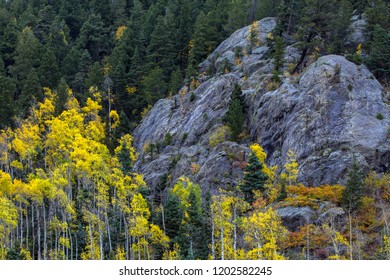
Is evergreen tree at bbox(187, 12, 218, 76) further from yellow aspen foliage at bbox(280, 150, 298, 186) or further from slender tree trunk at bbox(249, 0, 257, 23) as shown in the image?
yellow aspen foliage at bbox(280, 150, 298, 186)

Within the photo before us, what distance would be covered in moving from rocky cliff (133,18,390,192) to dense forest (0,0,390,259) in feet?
5.83

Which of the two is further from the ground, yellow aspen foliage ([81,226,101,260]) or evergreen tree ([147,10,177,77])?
evergreen tree ([147,10,177,77])

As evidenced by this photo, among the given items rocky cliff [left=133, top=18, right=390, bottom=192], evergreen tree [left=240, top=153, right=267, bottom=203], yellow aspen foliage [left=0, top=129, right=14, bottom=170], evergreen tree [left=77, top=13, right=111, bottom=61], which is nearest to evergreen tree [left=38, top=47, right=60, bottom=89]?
yellow aspen foliage [left=0, top=129, right=14, bottom=170]

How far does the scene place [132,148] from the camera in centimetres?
7175

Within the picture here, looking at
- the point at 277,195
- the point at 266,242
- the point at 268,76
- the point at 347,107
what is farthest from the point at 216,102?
the point at 266,242

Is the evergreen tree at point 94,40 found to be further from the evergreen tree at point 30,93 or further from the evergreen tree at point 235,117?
the evergreen tree at point 235,117

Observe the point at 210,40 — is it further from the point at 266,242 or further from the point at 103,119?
the point at 266,242

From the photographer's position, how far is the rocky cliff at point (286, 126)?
5491 centimetres

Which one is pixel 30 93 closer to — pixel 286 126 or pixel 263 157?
pixel 286 126

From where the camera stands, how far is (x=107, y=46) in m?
110

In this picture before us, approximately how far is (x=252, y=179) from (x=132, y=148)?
22.7 m

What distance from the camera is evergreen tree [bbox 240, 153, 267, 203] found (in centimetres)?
5200
